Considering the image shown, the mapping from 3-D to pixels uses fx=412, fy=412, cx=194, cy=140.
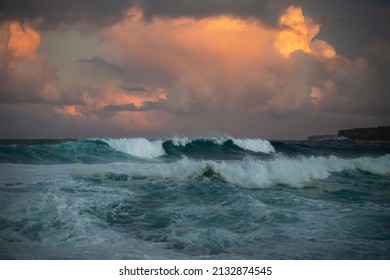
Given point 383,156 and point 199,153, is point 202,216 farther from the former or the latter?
point 199,153

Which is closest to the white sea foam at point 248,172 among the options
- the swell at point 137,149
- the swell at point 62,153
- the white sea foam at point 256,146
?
the swell at point 62,153

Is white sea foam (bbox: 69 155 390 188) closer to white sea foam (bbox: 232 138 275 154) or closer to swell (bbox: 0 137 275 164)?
swell (bbox: 0 137 275 164)

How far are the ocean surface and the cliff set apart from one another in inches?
19.3

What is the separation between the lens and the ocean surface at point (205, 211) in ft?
13.9

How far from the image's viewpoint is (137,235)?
467 cm

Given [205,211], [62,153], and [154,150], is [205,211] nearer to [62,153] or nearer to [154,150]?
[62,153]

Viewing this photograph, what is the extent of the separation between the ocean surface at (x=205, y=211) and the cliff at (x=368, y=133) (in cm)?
49

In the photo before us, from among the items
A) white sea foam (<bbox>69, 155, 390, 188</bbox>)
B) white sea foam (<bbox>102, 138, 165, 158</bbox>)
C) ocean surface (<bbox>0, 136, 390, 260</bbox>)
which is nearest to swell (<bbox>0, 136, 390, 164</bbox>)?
white sea foam (<bbox>102, 138, 165, 158</bbox>)

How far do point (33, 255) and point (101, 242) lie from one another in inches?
27.1

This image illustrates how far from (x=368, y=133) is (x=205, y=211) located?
172 inches

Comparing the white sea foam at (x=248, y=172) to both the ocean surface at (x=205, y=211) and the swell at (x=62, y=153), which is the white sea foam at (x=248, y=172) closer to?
the ocean surface at (x=205, y=211)

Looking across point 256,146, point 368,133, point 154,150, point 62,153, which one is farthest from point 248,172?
point 256,146

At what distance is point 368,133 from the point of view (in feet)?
27.2
